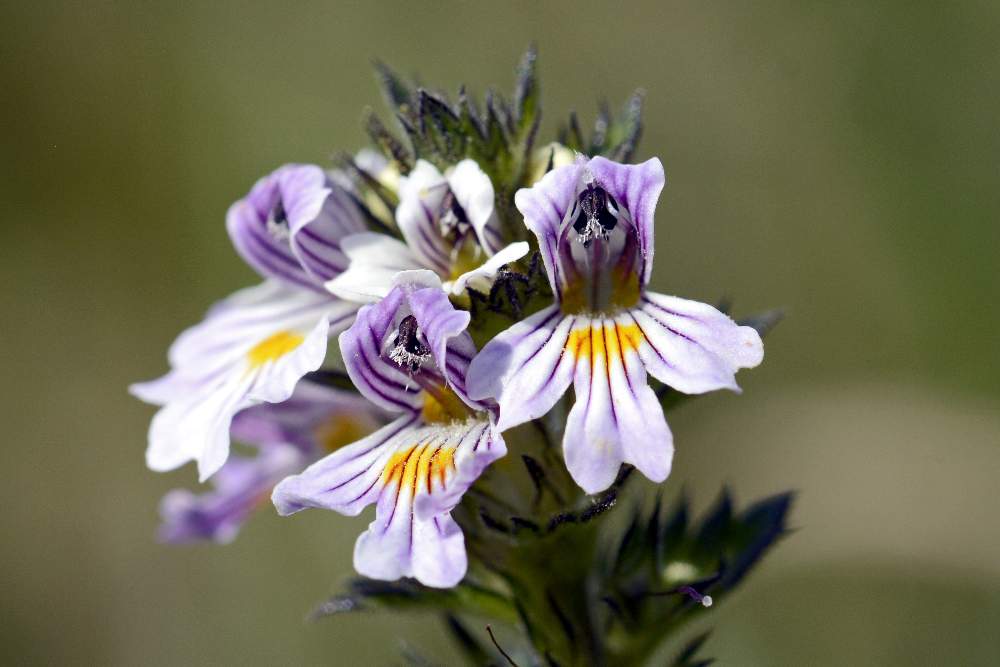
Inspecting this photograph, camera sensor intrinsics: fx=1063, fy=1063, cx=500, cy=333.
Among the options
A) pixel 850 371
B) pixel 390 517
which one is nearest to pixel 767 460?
pixel 850 371

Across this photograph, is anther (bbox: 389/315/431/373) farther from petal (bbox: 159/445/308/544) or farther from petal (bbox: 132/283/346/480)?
petal (bbox: 159/445/308/544)

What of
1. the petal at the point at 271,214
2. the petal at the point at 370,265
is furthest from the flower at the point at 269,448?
the petal at the point at 370,265

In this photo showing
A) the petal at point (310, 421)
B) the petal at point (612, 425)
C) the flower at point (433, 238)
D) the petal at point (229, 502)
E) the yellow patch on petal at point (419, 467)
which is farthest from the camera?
the petal at point (229, 502)

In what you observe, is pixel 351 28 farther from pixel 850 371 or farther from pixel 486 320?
pixel 486 320

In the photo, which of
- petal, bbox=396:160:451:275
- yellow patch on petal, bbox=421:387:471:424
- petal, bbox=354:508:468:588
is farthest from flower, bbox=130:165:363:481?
petal, bbox=354:508:468:588

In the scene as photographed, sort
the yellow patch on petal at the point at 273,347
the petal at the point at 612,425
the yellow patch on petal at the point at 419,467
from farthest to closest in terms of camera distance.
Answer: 1. the yellow patch on petal at the point at 273,347
2. the yellow patch on petal at the point at 419,467
3. the petal at the point at 612,425

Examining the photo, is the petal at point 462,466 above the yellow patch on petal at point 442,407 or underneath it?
underneath

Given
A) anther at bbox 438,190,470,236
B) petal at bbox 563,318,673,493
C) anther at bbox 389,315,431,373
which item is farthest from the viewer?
anther at bbox 438,190,470,236

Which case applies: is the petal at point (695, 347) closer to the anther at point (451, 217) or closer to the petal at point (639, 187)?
the petal at point (639, 187)
